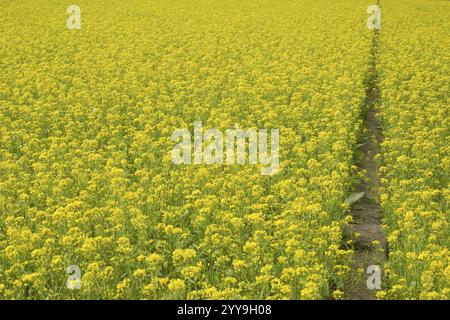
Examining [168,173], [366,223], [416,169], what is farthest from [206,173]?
[416,169]

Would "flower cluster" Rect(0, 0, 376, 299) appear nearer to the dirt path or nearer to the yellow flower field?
the yellow flower field

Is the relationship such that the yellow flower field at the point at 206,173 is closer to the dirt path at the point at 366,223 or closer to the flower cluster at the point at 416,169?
the flower cluster at the point at 416,169

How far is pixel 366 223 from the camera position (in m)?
9.02

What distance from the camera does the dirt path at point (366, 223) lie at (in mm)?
7207

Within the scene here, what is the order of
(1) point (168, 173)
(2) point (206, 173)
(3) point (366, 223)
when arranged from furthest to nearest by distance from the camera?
1. (1) point (168, 173)
2. (2) point (206, 173)
3. (3) point (366, 223)

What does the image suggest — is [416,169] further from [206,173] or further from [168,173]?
[168,173]

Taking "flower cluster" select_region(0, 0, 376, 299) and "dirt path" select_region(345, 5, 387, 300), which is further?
"dirt path" select_region(345, 5, 387, 300)

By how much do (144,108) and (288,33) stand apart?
13.0 m

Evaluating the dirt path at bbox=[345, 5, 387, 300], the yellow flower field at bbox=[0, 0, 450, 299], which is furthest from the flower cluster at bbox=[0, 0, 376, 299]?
the dirt path at bbox=[345, 5, 387, 300]

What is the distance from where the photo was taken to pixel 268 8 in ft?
114

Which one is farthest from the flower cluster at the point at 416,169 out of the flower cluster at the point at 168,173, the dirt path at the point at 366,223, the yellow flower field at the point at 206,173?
the flower cluster at the point at 168,173

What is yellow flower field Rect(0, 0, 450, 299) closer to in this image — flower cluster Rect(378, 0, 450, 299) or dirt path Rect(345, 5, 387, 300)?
flower cluster Rect(378, 0, 450, 299)

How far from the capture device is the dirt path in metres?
7.21

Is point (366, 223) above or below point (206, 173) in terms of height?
below
